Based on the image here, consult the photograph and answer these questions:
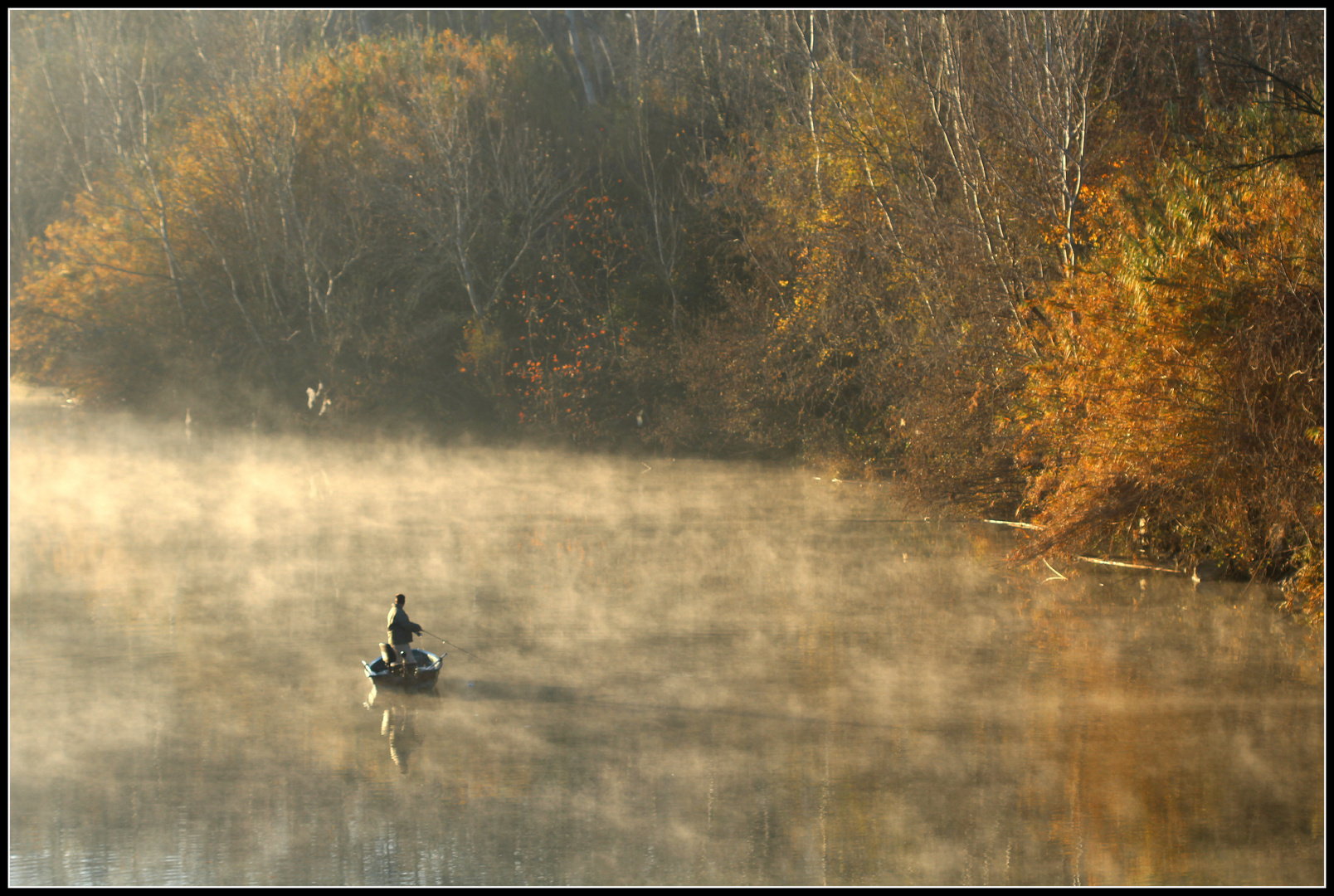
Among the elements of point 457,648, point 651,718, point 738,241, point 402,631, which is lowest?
point 651,718

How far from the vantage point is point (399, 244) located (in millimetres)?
41469

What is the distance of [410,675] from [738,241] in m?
24.2

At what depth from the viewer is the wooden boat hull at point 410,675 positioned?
13.9 meters

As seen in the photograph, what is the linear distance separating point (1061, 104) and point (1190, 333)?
660 cm

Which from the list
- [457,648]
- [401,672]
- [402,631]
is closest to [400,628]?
[402,631]

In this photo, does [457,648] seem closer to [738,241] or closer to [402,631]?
[402,631]

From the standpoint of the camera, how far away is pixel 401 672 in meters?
14.0

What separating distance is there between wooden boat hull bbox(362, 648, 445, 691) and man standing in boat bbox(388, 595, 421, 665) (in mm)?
131

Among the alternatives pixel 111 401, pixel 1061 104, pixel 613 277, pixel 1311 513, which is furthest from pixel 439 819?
pixel 111 401

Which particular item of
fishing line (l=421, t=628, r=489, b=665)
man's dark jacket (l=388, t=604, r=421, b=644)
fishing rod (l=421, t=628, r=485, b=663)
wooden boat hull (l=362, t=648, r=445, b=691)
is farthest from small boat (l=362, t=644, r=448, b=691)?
fishing rod (l=421, t=628, r=485, b=663)

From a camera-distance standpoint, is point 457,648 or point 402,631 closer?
point 402,631

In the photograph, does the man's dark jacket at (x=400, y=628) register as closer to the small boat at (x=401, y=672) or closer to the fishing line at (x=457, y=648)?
the small boat at (x=401, y=672)

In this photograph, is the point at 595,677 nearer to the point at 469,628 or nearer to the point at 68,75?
the point at 469,628

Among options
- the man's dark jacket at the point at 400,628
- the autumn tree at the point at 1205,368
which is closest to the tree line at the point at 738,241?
the autumn tree at the point at 1205,368
